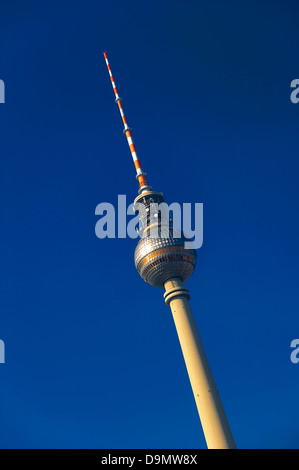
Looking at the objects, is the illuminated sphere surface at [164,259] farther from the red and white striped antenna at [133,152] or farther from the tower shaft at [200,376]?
the red and white striped antenna at [133,152]

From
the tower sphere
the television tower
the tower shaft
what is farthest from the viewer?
the tower sphere

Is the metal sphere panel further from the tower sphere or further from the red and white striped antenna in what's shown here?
the red and white striped antenna

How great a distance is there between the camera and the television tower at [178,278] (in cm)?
5247

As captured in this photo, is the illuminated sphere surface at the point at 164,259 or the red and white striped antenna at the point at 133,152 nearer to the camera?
the illuminated sphere surface at the point at 164,259

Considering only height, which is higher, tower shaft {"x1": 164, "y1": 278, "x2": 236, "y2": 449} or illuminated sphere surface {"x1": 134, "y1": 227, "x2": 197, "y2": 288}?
illuminated sphere surface {"x1": 134, "y1": 227, "x2": 197, "y2": 288}

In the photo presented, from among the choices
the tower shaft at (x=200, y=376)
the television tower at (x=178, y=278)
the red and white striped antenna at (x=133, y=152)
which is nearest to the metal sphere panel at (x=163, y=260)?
the television tower at (x=178, y=278)

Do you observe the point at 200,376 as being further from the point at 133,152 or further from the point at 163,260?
the point at 133,152

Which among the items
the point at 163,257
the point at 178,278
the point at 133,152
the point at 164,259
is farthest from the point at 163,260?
the point at 133,152

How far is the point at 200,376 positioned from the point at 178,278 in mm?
18302

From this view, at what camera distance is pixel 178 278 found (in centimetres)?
6925

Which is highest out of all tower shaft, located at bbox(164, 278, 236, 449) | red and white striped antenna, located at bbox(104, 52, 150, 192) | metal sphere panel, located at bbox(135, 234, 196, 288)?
red and white striped antenna, located at bbox(104, 52, 150, 192)

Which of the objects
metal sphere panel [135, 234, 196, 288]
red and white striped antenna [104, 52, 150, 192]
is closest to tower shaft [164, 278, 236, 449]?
metal sphere panel [135, 234, 196, 288]

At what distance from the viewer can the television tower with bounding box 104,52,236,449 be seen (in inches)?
2066
